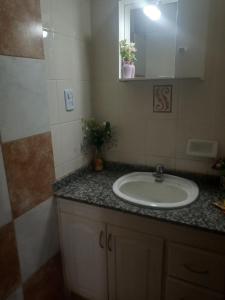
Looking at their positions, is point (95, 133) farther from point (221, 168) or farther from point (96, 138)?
point (221, 168)

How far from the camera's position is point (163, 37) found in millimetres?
1369

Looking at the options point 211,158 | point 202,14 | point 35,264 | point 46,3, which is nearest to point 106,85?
point 46,3

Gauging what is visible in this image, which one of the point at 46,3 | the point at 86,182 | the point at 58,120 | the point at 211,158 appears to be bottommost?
the point at 86,182

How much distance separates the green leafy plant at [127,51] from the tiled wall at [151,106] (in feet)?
0.19

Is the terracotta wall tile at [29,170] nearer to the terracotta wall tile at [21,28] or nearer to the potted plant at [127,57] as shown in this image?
the terracotta wall tile at [21,28]

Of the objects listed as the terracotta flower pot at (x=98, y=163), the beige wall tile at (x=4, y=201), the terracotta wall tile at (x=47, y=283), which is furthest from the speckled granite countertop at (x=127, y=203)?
the terracotta wall tile at (x=47, y=283)

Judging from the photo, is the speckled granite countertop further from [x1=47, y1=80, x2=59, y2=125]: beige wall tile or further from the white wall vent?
[x1=47, y1=80, x2=59, y2=125]: beige wall tile

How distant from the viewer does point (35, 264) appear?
1249 millimetres

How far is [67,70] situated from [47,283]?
1247 millimetres

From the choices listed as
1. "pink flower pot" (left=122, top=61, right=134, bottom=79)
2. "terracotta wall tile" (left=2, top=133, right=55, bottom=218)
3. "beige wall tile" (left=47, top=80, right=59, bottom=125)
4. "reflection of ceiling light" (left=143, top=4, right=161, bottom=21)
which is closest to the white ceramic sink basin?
"terracotta wall tile" (left=2, top=133, right=55, bottom=218)

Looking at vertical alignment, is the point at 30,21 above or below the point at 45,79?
above

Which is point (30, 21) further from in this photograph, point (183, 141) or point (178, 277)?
point (178, 277)

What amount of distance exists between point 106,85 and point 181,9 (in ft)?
2.05

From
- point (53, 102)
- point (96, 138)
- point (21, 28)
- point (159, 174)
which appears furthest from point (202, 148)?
point (21, 28)
